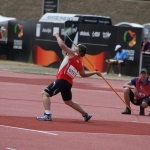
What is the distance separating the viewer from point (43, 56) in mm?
33375

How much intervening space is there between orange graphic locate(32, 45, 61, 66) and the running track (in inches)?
449

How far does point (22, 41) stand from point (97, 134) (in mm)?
23424

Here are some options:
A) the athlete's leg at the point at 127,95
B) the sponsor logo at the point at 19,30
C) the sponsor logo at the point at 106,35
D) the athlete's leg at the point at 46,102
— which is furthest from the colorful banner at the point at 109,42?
the athlete's leg at the point at 46,102

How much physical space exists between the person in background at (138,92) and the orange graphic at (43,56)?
16.4 metres

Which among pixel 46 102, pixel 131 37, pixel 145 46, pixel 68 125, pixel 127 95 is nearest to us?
pixel 68 125

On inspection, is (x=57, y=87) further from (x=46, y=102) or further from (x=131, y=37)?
(x=131, y=37)

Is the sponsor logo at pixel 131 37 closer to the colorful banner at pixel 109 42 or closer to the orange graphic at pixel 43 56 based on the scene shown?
the colorful banner at pixel 109 42

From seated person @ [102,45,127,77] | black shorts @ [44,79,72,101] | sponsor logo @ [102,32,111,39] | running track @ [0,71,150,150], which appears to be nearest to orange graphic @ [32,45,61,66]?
sponsor logo @ [102,32,111,39]

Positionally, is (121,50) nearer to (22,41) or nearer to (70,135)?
(22,41)

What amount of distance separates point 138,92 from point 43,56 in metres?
17.7

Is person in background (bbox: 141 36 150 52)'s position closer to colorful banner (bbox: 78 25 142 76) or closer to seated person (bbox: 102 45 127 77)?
colorful banner (bbox: 78 25 142 76)

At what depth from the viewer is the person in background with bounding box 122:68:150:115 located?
1598 centimetres

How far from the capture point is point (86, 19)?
33.8 m

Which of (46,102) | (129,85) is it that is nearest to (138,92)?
(129,85)
